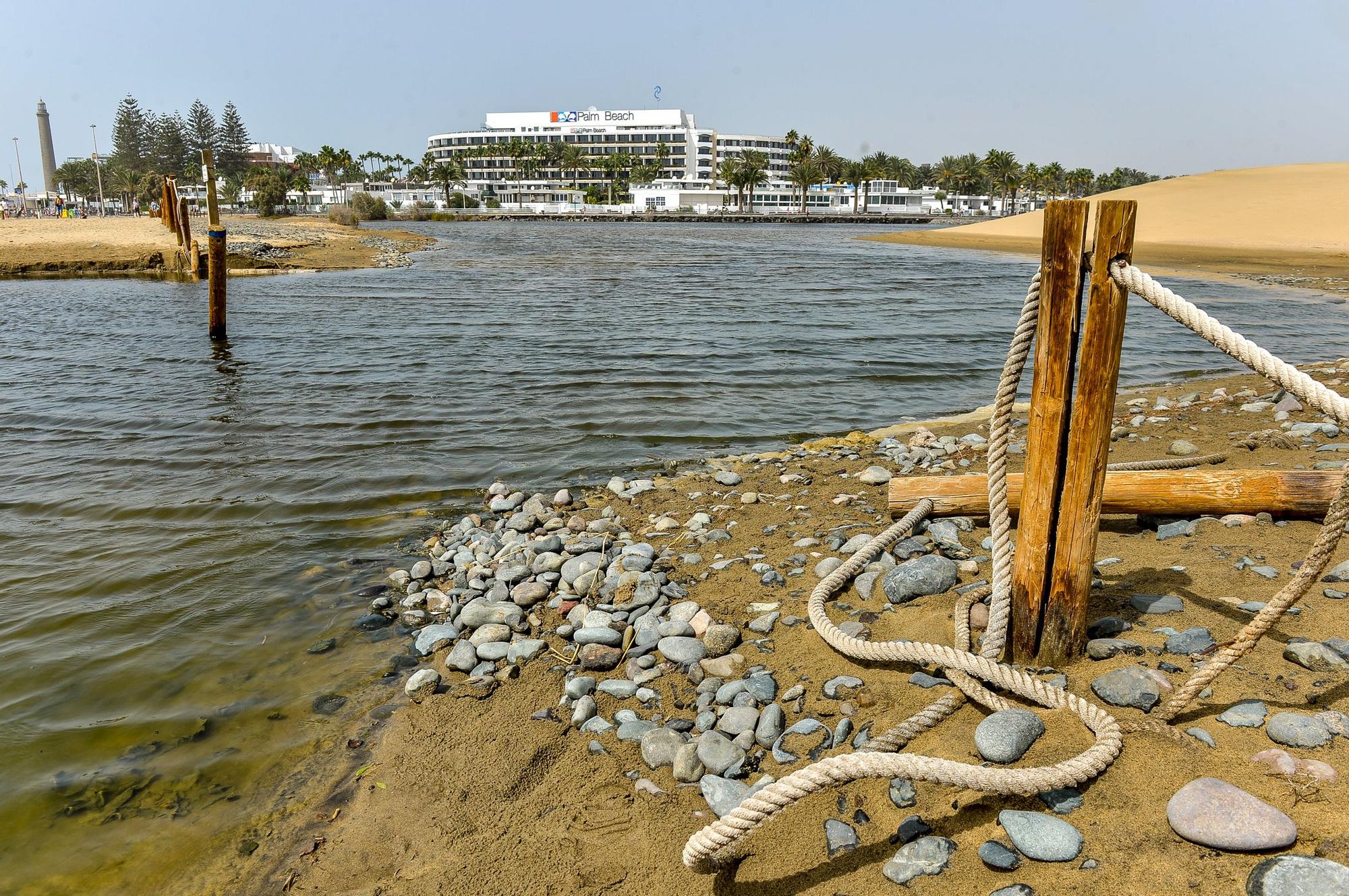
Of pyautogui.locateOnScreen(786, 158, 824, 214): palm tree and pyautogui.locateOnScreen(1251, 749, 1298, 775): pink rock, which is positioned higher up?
pyautogui.locateOnScreen(786, 158, 824, 214): palm tree

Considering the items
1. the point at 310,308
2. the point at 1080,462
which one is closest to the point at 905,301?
the point at 310,308

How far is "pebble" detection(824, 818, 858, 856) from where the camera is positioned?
11.4 feet

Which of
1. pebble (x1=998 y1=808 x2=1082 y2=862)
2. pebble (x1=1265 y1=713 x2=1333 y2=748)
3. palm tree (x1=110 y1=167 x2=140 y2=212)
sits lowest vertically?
pebble (x1=998 y1=808 x2=1082 y2=862)

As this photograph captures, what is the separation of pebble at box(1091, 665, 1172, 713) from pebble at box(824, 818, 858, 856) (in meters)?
1.40

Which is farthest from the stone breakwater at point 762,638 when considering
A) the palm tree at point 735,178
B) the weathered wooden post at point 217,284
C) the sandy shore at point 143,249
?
the palm tree at point 735,178

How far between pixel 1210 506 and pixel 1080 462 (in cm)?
252

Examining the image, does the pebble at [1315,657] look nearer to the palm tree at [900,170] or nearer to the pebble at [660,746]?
the pebble at [660,746]

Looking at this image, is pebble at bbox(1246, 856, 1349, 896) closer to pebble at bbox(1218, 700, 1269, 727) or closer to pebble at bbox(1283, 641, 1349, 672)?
pebble at bbox(1218, 700, 1269, 727)

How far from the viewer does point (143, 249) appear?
3919cm

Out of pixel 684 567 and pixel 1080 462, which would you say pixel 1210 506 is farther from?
pixel 684 567

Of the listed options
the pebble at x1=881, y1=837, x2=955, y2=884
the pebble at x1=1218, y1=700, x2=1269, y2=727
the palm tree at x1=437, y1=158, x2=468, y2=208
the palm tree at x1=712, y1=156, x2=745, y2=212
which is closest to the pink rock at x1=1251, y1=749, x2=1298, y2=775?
the pebble at x1=1218, y1=700, x2=1269, y2=727

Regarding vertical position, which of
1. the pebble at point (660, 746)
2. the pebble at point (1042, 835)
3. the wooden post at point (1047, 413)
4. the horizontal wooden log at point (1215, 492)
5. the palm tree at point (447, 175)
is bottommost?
the pebble at point (660, 746)

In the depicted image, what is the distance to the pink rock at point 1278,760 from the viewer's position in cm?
323

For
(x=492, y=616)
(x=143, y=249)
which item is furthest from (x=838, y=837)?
(x=143, y=249)
